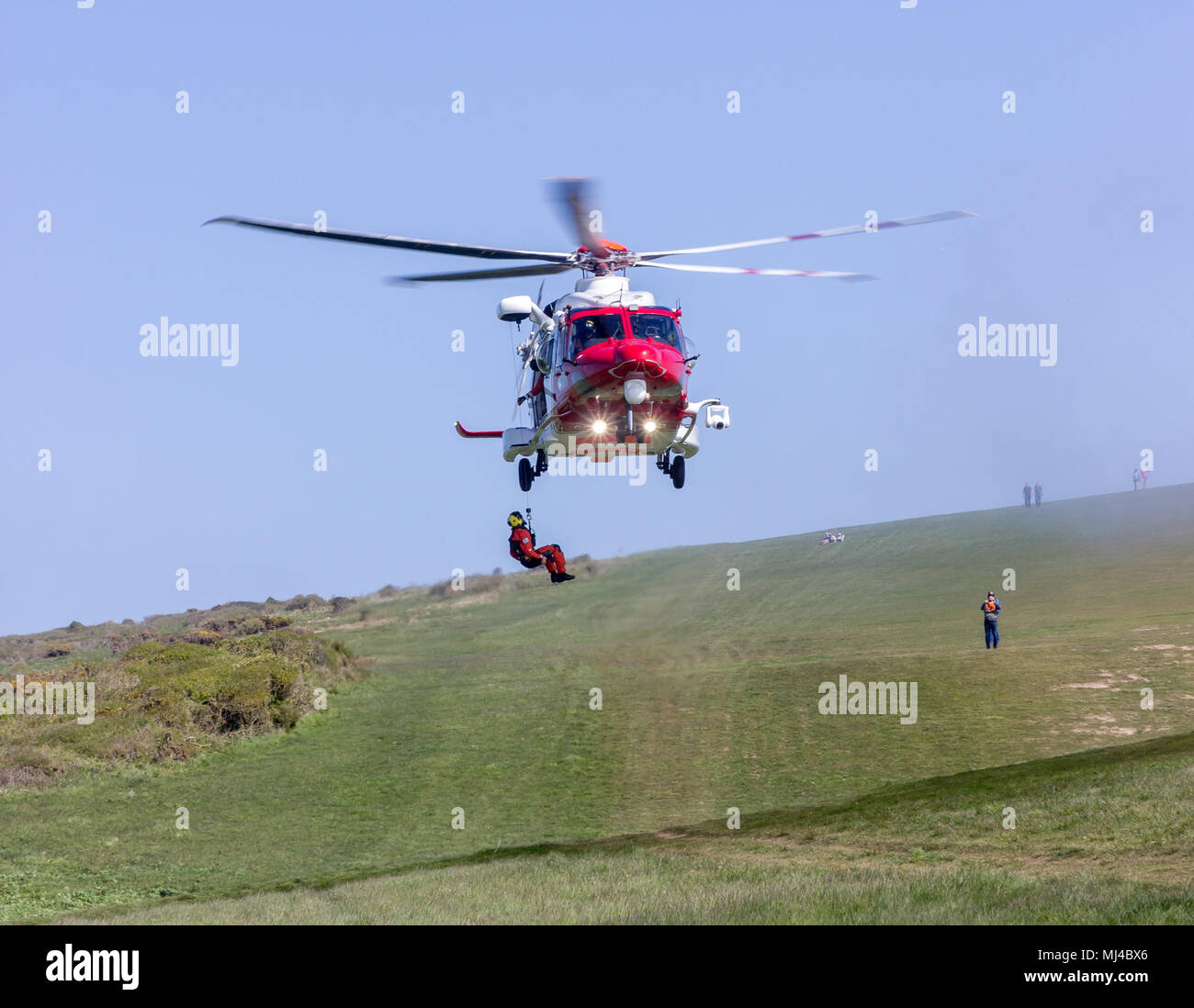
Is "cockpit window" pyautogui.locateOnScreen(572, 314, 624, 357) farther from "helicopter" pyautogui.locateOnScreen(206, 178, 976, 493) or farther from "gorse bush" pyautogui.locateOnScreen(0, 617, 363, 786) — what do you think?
"gorse bush" pyautogui.locateOnScreen(0, 617, 363, 786)

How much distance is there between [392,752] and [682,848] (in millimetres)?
18670

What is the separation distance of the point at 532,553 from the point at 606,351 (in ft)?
19.3

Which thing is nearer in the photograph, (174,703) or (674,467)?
(674,467)

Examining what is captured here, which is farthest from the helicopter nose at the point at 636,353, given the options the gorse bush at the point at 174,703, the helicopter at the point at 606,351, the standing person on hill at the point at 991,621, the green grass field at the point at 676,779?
the standing person on hill at the point at 991,621

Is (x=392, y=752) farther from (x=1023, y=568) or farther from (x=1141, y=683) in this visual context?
(x=1023, y=568)

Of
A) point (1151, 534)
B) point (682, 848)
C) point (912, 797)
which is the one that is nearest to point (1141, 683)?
point (912, 797)

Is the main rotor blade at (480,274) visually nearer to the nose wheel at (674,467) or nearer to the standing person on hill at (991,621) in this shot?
the nose wheel at (674,467)

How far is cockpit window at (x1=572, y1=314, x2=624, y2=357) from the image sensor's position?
78.8ft

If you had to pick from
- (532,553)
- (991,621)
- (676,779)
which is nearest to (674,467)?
(532,553)

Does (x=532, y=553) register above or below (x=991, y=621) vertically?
above

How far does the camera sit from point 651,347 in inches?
936

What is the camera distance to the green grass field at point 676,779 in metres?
24.8

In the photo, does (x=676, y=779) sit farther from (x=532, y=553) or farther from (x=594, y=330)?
(x=594, y=330)

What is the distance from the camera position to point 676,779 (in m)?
40.9
